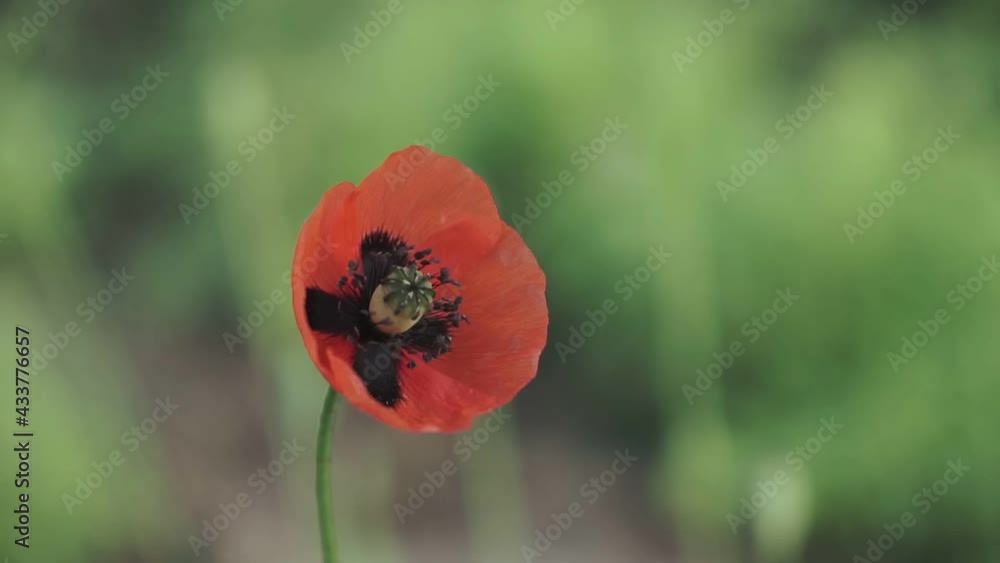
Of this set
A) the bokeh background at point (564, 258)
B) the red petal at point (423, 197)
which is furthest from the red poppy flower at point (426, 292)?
the bokeh background at point (564, 258)

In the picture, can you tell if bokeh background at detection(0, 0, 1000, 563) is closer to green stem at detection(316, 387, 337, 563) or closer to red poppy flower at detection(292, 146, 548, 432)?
red poppy flower at detection(292, 146, 548, 432)

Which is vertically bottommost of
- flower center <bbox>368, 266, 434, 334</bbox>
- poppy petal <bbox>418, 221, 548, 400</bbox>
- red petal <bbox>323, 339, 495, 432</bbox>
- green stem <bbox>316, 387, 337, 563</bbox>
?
green stem <bbox>316, 387, 337, 563</bbox>

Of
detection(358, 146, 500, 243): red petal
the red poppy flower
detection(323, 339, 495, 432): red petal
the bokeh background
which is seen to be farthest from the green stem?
the bokeh background

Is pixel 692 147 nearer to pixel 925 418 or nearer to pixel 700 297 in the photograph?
pixel 700 297

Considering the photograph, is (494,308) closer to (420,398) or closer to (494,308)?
(494,308)

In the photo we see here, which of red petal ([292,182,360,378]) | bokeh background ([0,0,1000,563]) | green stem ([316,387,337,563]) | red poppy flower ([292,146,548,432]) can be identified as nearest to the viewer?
green stem ([316,387,337,563])

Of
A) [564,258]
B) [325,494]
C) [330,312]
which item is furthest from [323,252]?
[564,258]

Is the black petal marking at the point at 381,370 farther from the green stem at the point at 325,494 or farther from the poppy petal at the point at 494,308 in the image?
the green stem at the point at 325,494
